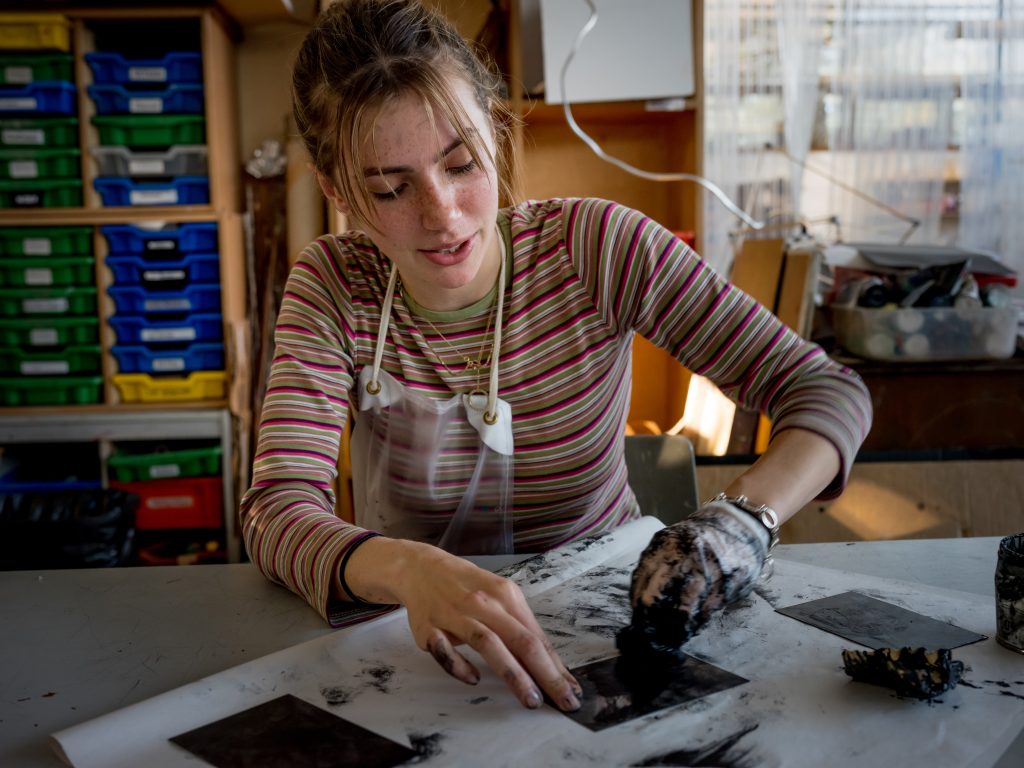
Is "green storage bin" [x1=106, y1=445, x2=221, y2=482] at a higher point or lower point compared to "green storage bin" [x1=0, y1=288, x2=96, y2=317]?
lower

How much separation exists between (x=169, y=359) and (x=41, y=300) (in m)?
0.40

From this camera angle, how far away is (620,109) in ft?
8.02

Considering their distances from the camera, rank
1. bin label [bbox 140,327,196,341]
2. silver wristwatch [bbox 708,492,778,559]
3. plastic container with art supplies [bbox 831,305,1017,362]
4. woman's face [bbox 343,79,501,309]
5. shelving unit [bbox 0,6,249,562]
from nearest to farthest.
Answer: silver wristwatch [bbox 708,492,778,559] → woman's face [bbox 343,79,501,309] → plastic container with art supplies [bbox 831,305,1017,362] → shelving unit [bbox 0,6,249,562] → bin label [bbox 140,327,196,341]

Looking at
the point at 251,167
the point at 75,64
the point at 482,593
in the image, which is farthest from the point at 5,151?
the point at 482,593

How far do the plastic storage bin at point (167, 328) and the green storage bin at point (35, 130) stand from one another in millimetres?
532

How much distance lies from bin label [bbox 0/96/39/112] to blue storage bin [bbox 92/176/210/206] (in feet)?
0.83

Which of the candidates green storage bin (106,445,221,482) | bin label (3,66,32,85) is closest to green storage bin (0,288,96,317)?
green storage bin (106,445,221,482)

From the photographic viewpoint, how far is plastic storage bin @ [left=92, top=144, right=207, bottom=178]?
2592 mm

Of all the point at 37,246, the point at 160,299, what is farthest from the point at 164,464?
the point at 37,246

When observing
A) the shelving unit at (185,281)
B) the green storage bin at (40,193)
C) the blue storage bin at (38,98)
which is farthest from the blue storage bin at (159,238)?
the blue storage bin at (38,98)

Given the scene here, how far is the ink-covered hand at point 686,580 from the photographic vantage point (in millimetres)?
740

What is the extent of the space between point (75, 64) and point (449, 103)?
6.75ft

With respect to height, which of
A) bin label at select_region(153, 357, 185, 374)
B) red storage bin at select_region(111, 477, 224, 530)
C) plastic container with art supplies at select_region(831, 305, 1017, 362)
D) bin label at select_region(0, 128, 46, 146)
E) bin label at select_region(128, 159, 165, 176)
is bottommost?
red storage bin at select_region(111, 477, 224, 530)

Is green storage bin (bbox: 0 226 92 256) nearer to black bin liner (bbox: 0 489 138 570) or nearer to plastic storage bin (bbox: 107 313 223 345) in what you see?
plastic storage bin (bbox: 107 313 223 345)
